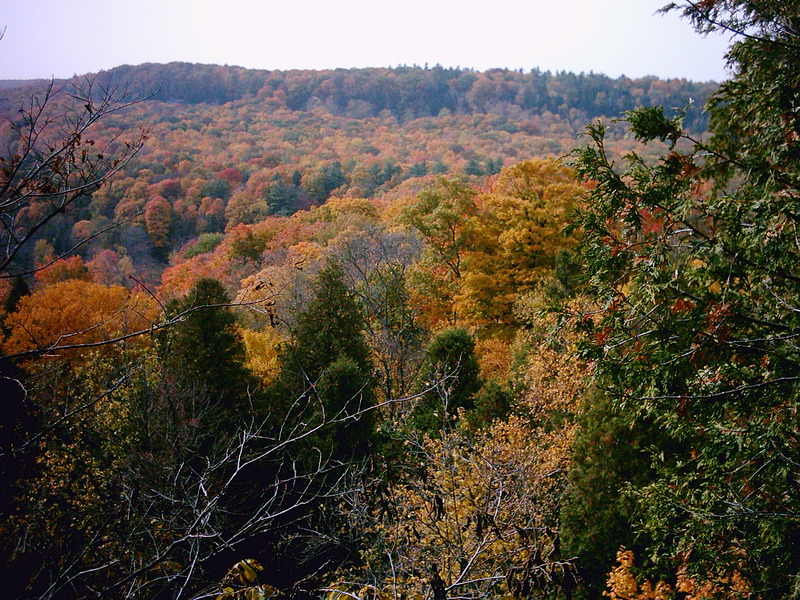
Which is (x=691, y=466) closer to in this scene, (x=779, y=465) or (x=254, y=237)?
(x=779, y=465)

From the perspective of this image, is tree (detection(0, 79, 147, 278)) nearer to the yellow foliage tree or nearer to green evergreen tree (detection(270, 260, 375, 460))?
green evergreen tree (detection(270, 260, 375, 460))

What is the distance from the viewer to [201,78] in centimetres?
11044

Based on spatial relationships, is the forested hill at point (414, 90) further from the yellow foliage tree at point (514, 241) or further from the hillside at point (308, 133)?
the yellow foliage tree at point (514, 241)

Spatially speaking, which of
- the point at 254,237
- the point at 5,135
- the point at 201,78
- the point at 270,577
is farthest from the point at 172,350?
the point at 201,78

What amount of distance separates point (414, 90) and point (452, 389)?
374 ft

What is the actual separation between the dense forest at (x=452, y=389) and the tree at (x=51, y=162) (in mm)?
30

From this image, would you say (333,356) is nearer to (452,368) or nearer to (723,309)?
(452,368)

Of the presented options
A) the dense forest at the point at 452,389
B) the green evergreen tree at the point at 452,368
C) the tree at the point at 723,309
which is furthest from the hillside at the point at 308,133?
the green evergreen tree at the point at 452,368

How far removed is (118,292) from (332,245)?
35.9 feet

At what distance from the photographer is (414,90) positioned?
113 m

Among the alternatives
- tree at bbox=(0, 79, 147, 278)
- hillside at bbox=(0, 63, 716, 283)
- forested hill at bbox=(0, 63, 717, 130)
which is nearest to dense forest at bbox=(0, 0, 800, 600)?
tree at bbox=(0, 79, 147, 278)

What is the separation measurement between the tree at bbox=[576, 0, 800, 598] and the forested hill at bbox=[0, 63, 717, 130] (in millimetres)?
101411

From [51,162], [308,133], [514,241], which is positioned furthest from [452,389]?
[308,133]

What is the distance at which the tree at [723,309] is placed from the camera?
5.02 meters
